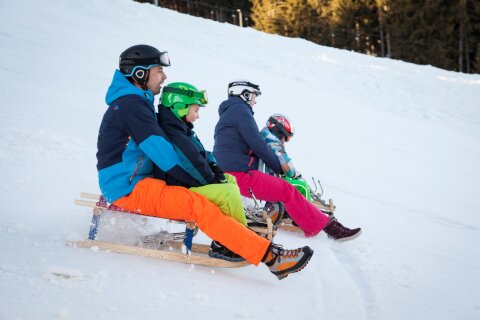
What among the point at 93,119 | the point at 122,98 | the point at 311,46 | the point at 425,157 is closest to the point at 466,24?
the point at 311,46

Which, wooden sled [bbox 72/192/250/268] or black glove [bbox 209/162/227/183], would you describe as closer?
wooden sled [bbox 72/192/250/268]

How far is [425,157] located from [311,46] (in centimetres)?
1011

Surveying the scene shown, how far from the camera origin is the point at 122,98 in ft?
12.9

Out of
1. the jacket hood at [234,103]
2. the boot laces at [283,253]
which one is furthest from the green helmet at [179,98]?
→ the boot laces at [283,253]

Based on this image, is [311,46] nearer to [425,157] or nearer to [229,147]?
[425,157]

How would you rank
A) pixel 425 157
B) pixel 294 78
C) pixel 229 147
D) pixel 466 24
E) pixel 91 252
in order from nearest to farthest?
pixel 91 252, pixel 229 147, pixel 425 157, pixel 294 78, pixel 466 24

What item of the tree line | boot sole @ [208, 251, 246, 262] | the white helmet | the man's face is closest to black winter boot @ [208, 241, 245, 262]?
boot sole @ [208, 251, 246, 262]

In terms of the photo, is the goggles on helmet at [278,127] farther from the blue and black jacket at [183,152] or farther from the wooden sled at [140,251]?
the wooden sled at [140,251]

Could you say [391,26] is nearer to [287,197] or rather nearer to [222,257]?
[287,197]

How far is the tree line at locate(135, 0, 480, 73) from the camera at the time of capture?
3253 cm

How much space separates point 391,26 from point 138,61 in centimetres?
3290

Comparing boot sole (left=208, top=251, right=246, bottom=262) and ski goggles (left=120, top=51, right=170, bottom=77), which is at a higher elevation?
ski goggles (left=120, top=51, right=170, bottom=77)

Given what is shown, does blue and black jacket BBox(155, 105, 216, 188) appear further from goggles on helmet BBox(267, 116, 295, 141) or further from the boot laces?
goggles on helmet BBox(267, 116, 295, 141)

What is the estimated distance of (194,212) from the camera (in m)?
3.89
